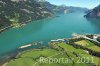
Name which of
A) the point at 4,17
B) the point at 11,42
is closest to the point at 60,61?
the point at 11,42

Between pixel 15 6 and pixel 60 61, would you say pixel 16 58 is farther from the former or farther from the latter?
pixel 15 6

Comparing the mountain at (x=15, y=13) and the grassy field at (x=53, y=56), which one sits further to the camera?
the mountain at (x=15, y=13)

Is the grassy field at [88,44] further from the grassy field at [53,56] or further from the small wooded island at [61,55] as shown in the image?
the grassy field at [53,56]

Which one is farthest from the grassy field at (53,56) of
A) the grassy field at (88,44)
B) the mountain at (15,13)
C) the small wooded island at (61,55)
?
the mountain at (15,13)

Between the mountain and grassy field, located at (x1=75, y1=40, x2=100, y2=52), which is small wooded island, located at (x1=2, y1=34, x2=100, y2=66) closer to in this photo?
grassy field, located at (x1=75, y1=40, x2=100, y2=52)

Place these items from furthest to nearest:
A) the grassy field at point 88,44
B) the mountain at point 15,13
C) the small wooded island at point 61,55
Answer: the mountain at point 15,13 < the grassy field at point 88,44 < the small wooded island at point 61,55

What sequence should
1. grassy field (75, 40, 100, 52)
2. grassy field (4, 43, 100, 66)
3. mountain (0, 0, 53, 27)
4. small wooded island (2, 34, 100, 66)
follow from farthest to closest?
mountain (0, 0, 53, 27), grassy field (75, 40, 100, 52), small wooded island (2, 34, 100, 66), grassy field (4, 43, 100, 66)

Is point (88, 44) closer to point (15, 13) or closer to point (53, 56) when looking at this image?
point (53, 56)

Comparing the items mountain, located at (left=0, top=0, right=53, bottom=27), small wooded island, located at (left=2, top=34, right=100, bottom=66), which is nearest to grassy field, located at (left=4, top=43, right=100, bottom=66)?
small wooded island, located at (left=2, top=34, right=100, bottom=66)
